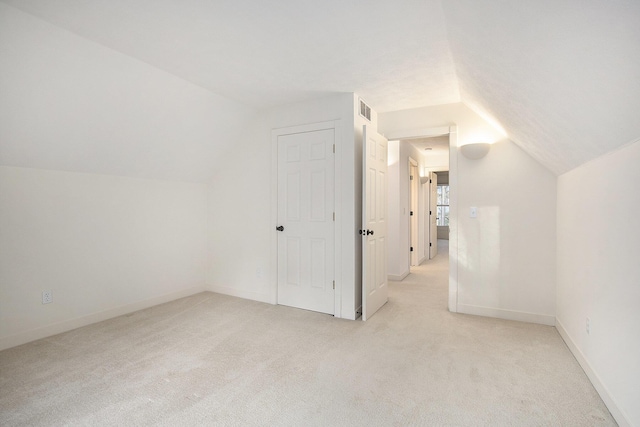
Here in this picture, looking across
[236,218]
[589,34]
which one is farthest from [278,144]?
[589,34]

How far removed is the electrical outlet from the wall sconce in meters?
4.45

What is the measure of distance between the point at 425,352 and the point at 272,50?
274cm

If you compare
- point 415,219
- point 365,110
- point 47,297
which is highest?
point 365,110

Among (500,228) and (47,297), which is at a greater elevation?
(500,228)

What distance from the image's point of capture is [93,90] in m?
2.62

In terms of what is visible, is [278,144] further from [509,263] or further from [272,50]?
[509,263]

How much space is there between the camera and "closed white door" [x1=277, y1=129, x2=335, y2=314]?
353 centimetres

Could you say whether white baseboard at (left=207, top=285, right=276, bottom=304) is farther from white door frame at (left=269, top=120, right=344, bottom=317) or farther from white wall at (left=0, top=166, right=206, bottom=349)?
white wall at (left=0, top=166, right=206, bottom=349)

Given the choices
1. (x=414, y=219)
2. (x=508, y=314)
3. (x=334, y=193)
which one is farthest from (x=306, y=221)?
(x=414, y=219)

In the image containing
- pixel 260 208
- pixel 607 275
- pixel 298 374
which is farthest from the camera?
pixel 260 208

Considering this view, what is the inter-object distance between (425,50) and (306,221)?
2.09 meters

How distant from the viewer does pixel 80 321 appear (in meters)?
3.15

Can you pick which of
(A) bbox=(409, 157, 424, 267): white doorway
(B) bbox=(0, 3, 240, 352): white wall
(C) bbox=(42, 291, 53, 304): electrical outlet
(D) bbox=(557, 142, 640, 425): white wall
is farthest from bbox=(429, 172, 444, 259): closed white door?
(C) bbox=(42, 291, 53, 304): electrical outlet

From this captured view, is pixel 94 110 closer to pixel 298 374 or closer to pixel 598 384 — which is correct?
pixel 298 374
